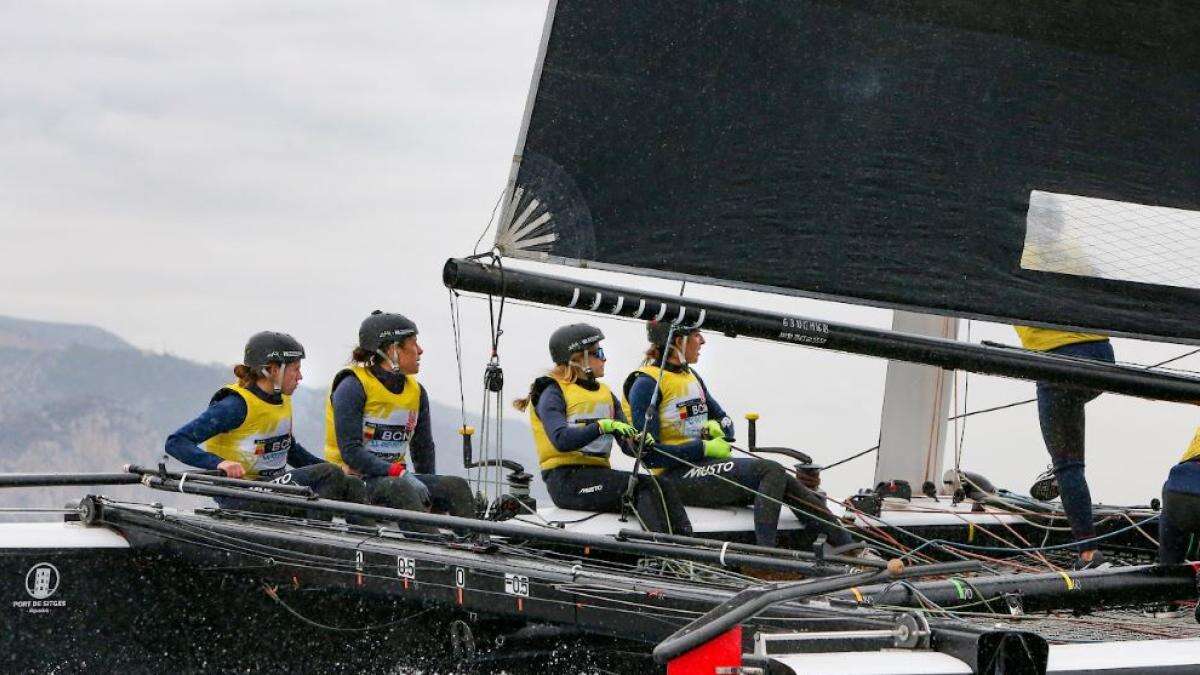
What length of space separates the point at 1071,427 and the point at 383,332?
2282 mm

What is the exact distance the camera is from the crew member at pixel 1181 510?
4473 millimetres

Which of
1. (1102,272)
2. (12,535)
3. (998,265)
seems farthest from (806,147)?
(12,535)

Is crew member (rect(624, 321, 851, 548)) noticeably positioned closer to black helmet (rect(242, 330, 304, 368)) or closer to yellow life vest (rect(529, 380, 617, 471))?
yellow life vest (rect(529, 380, 617, 471))

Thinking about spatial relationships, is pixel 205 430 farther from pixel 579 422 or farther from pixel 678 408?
pixel 678 408

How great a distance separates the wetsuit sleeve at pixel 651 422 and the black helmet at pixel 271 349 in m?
1.23

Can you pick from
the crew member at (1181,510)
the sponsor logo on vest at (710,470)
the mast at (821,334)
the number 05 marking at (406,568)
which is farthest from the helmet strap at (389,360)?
the crew member at (1181,510)

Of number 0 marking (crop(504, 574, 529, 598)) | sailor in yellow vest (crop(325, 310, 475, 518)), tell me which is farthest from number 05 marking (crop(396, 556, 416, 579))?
sailor in yellow vest (crop(325, 310, 475, 518))

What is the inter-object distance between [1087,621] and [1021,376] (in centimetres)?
71

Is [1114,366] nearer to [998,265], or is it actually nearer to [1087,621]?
[998,265]

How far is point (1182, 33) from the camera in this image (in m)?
4.63

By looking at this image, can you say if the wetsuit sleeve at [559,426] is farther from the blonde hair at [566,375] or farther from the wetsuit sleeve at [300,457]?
the wetsuit sleeve at [300,457]

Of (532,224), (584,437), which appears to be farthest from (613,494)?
(532,224)

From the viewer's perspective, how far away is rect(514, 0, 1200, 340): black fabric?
14.1 feet

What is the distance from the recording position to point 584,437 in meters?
5.65
